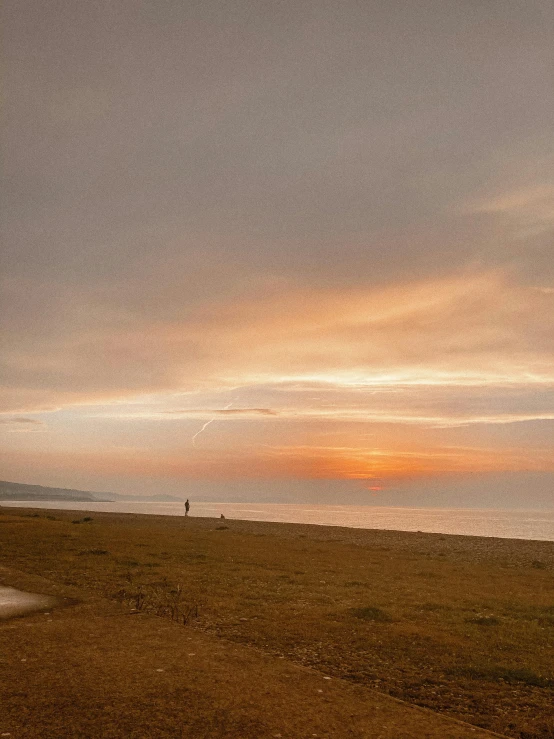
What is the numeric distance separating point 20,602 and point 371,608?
10075 mm

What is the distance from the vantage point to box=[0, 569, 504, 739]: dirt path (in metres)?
7.42

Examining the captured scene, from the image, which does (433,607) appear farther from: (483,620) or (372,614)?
(372,614)

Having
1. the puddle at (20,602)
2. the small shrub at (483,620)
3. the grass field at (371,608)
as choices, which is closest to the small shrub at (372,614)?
the grass field at (371,608)

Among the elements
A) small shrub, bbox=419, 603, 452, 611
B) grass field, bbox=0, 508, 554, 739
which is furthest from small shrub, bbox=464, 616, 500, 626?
small shrub, bbox=419, 603, 452, 611

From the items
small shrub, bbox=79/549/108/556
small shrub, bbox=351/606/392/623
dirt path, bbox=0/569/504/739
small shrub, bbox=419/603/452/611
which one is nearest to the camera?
dirt path, bbox=0/569/504/739

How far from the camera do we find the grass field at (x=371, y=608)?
10.7m

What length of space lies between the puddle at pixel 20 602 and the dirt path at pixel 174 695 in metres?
2.34

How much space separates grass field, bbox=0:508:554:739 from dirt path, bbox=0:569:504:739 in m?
1.55

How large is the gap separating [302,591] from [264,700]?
13082mm

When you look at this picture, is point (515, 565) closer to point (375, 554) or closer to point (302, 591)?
point (375, 554)

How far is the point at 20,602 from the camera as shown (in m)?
15.4

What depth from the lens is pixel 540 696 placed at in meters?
10.5

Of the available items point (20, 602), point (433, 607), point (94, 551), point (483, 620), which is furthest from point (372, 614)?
point (94, 551)

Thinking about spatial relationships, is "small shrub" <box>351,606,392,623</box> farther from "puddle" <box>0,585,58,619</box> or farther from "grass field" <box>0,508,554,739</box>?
"puddle" <box>0,585,58,619</box>
